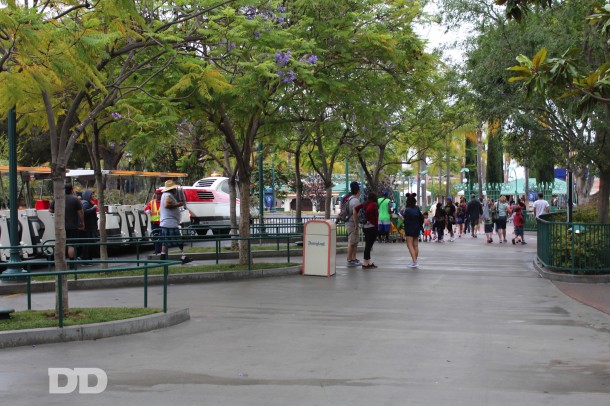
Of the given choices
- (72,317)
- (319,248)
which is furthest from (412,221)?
(72,317)

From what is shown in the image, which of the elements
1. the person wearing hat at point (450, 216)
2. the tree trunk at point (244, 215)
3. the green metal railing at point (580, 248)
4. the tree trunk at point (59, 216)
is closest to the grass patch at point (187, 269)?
the tree trunk at point (244, 215)

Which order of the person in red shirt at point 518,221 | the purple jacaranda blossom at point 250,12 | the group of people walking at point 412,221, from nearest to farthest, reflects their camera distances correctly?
the purple jacaranda blossom at point 250,12 → the group of people walking at point 412,221 → the person in red shirt at point 518,221

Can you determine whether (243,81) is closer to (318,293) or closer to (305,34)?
(305,34)

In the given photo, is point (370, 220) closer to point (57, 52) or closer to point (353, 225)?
point (353, 225)

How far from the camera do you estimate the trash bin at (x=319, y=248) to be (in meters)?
16.4

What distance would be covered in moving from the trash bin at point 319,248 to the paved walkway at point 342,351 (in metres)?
1.89

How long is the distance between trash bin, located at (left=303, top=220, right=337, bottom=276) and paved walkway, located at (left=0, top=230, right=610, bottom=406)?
189 centimetres

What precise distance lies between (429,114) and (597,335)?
18.2 m

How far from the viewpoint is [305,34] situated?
631 inches

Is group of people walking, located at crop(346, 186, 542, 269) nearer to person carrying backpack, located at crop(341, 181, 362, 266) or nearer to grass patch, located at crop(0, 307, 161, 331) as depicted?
person carrying backpack, located at crop(341, 181, 362, 266)

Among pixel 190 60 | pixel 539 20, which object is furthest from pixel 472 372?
pixel 539 20

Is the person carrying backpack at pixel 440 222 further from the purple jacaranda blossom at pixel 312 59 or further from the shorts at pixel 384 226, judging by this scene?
the purple jacaranda blossom at pixel 312 59
